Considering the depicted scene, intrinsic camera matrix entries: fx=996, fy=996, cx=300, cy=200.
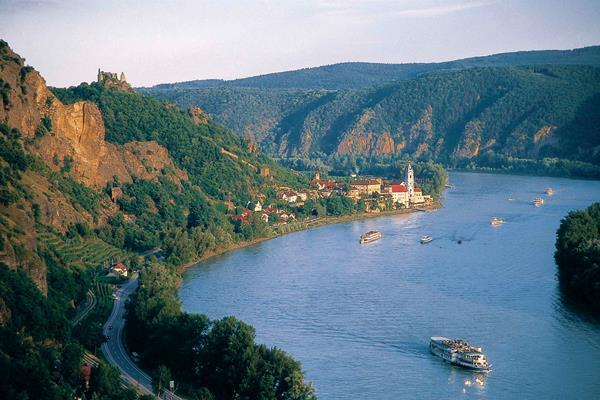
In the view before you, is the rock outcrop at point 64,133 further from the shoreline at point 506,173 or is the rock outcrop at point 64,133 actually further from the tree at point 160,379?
the shoreline at point 506,173

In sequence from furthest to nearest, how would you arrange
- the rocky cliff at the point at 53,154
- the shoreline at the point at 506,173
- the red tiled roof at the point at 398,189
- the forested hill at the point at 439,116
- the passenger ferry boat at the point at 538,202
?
1. the forested hill at the point at 439,116
2. the shoreline at the point at 506,173
3. the red tiled roof at the point at 398,189
4. the passenger ferry boat at the point at 538,202
5. the rocky cliff at the point at 53,154

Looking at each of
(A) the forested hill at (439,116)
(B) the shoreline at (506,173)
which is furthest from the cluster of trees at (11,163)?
(A) the forested hill at (439,116)

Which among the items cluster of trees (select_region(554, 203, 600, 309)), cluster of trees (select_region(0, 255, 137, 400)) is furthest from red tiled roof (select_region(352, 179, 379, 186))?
cluster of trees (select_region(0, 255, 137, 400))

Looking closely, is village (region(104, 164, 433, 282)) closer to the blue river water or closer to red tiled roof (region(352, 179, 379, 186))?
A: red tiled roof (region(352, 179, 379, 186))

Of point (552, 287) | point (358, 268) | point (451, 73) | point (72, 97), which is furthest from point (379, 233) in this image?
point (451, 73)

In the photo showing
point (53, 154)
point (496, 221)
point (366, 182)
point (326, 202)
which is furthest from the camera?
point (366, 182)

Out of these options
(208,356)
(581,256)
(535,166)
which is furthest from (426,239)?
(535,166)

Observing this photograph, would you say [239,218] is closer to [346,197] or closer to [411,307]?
[346,197]
